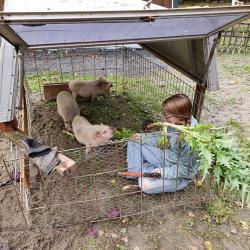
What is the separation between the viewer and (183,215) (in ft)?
10.6

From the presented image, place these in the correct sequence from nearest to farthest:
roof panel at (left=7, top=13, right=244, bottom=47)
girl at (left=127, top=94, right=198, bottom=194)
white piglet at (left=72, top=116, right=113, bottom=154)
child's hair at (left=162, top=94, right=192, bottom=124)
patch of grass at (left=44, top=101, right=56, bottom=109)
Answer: roof panel at (left=7, top=13, right=244, bottom=47) < girl at (left=127, top=94, right=198, bottom=194) < child's hair at (left=162, top=94, right=192, bottom=124) < white piglet at (left=72, top=116, right=113, bottom=154) < patch of grass at (left=44, top=101, right=56, bottom=109)

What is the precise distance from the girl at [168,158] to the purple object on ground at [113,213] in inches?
12.8

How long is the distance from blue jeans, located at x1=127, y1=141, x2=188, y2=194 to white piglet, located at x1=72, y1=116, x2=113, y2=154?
592 mm

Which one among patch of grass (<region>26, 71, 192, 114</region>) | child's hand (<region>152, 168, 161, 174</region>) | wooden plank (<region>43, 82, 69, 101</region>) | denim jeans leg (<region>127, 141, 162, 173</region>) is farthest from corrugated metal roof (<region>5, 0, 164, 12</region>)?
patch of grass (<region>26, 71, 192, 114</region>)

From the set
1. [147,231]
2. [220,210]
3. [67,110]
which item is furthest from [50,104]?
[220,210]

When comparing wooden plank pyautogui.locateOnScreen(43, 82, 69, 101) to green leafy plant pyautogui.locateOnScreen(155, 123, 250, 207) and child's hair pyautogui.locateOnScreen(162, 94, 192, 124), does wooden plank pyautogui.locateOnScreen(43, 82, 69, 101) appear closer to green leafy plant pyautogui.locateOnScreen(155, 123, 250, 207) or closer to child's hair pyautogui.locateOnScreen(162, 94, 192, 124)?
child's hair pyautogui.locateOnScreen(162, 94, 192, 124)

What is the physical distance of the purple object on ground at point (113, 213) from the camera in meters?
3.14

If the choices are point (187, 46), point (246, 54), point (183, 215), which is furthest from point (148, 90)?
point (246, 54)

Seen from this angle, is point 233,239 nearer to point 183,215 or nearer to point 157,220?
point 183,215

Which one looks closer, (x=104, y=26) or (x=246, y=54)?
(x=104, y=26)

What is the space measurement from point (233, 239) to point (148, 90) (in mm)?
3610

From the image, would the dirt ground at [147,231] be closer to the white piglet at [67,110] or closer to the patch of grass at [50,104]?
the white piglet at [67,110]

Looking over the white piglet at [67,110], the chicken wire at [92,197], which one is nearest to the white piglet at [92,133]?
the chicken wire at [92,197]

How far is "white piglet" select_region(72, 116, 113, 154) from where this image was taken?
3896 millimetres
